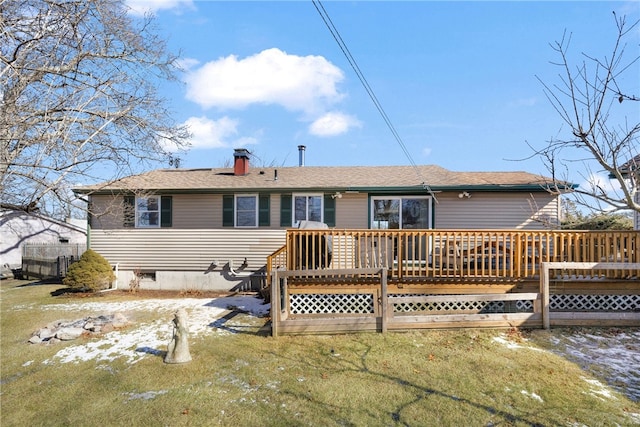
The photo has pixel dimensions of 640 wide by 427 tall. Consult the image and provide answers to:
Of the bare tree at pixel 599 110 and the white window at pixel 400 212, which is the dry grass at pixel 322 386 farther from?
the white window at pixel 400 212

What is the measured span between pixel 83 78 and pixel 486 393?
8485 mm

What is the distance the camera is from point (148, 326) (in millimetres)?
7098

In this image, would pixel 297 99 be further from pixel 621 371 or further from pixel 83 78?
pixel 621 371

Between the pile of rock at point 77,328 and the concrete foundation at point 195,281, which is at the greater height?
the concrete foundation at point 195,281

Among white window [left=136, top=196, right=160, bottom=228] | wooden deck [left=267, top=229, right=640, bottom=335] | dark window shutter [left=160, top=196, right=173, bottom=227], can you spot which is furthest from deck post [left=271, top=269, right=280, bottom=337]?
white window [left=136, top=196, right=160, bottom=228]

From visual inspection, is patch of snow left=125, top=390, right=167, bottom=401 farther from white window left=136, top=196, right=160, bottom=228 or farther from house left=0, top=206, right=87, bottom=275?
house left=0, top=206, right=87, bottom=275

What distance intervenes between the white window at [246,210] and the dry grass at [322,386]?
17.9 ft

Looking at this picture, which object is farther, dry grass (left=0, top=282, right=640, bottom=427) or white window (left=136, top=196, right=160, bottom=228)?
white window (left=136, top=196, right=160, bottom=228)

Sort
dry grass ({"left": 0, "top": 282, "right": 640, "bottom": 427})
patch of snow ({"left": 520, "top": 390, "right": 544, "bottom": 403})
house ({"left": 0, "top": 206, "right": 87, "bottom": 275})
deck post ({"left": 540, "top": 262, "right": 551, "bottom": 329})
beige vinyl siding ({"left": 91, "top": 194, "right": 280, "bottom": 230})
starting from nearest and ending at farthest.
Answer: dry grass ({"left": 0, "top": 282, "right": 640, "bottom": 427}) < patch of snow ({"left": 520, "top": 390, "right": 544, "bottom": 403}) < deck post ({"left": 540, "top": 262, "right": 551, "bottom": 329}) < beige vinyl siding ({"left": 91, "top": 194, "right": 280, "bottom": 230}) < house ({"left": 0, "top": 206, "right": 87, "bottom": 275})

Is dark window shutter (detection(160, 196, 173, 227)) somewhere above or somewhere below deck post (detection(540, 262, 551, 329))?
above

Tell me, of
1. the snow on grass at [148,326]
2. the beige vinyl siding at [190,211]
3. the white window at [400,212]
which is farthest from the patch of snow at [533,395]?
the beige vinyl siding at [190,211]

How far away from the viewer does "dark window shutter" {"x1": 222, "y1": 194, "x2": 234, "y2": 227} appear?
11.3 meters

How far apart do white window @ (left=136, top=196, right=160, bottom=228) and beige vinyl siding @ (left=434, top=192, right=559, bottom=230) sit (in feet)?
30.1

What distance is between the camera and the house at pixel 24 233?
18.3 metres
